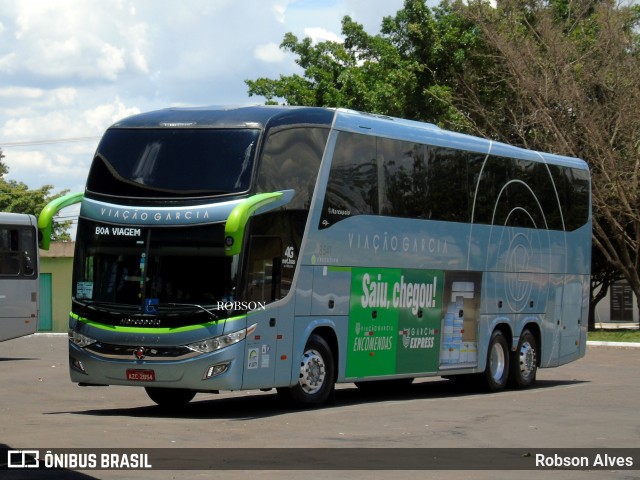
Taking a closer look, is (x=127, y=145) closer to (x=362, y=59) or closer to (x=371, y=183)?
(x=371, y=183)

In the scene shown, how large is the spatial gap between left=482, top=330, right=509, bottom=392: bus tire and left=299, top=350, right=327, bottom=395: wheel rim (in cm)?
483

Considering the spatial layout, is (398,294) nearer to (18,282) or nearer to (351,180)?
(351,180)

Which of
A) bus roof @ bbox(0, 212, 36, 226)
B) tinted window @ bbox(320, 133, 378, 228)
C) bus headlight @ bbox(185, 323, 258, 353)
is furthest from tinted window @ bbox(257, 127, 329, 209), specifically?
A: bus roof @ bbox(0, 212, 36, 226)

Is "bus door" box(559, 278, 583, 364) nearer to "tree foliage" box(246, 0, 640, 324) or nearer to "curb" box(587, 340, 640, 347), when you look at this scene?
"curb" box(587, 340, 640, 347)

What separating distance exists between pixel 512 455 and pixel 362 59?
3649 centimetres

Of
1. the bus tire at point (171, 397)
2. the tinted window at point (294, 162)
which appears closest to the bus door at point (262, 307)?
the tinted window at point (294, 162)

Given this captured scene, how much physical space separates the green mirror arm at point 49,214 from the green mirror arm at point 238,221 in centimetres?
255

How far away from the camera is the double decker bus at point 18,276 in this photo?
1122 inches

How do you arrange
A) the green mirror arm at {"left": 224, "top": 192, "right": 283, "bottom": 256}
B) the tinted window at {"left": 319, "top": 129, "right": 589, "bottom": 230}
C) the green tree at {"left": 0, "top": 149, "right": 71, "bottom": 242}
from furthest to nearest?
the green tree at {"left": 0, "top": 149, "right": 71, "bottom": 242} < the tinted window at {"left": 319, "top": 129, "right": 589, "bottom": 230} < the green mirror arm at {"left": 224, "top": 192, "right": 283, "bottom": 256}

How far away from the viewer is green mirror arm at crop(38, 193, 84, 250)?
52.6ft

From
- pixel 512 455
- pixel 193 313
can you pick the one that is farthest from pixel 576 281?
pixel 512 455

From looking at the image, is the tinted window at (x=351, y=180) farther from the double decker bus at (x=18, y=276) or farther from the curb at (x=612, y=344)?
the curb at (x=612, y=344)

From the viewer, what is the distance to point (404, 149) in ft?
60.8

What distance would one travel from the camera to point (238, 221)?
574 inches
